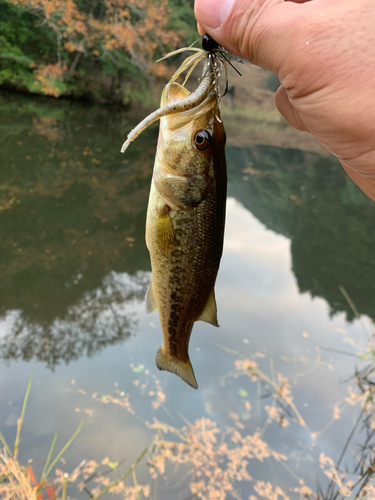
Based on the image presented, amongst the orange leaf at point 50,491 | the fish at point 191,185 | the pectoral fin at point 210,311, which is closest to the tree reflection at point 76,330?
the orange leaf at point 50,491

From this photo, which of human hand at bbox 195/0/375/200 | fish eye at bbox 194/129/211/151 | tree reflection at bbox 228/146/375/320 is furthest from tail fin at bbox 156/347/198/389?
tree reflection at bbox 228/146/375/320

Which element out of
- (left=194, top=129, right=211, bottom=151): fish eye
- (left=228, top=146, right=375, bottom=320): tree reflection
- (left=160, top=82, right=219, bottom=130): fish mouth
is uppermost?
(left=160, top=82, right=219, bottom=130): fish mouth

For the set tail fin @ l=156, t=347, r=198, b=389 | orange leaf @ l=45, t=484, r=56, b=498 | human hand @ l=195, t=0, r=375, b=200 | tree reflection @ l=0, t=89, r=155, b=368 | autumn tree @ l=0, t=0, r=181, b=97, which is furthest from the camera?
autumn tree @ l=0, t=0, r=181, b=97

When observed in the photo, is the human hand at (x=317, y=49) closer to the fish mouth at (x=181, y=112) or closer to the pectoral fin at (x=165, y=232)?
the fish mouth at (x=181, y=112)

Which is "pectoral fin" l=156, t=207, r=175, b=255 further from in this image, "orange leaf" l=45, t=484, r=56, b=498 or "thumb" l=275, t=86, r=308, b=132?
"orange leaf" l=45, t=484, r=56, b=498

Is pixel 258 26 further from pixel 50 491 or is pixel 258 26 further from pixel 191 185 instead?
pixel 50 491

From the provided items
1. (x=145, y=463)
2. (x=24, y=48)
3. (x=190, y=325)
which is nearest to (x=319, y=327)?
(x=145, y=463)

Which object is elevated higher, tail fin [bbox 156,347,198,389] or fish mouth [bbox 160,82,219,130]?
fish mouth [bbox 160,82,219,130]

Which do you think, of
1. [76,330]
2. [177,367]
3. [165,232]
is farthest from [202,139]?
[76,330]
